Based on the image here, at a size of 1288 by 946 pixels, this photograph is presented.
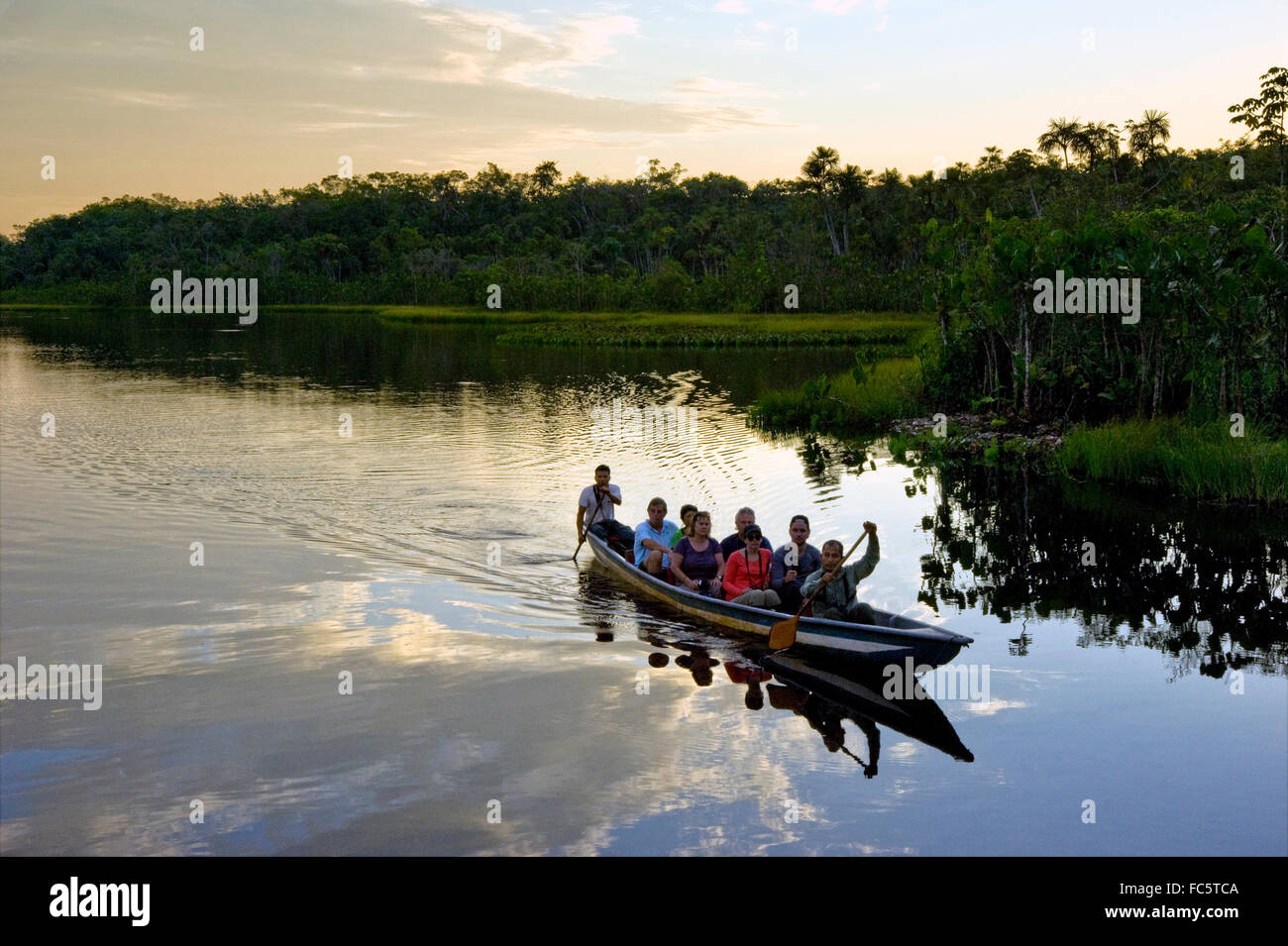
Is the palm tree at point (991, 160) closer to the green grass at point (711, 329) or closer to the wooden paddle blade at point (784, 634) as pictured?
the green grass at point (711, 329)

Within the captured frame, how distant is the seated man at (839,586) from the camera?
522 inches

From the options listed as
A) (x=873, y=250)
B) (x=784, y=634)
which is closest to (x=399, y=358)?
(x=873, y=250)

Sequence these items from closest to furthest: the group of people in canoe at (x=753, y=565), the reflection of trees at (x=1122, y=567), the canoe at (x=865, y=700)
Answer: the canoe at (x=865, y=700) < the group of people in canoe at (x=753, y=565) < the reflection of trees at (x=1122, y=567)

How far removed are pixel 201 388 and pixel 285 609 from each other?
106 ft

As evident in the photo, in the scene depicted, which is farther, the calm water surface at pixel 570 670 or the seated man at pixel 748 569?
the seated man at pixel 748 569

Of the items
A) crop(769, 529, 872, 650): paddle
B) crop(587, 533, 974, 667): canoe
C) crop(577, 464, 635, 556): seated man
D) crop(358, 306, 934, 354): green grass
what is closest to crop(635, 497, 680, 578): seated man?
crop(587, 533, 974, 667): canoe

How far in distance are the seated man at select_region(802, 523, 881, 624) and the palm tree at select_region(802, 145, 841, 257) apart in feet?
257

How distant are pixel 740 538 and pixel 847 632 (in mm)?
3399

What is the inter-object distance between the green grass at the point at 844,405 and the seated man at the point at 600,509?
14.5 m

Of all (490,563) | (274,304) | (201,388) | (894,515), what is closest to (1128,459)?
(894,515)

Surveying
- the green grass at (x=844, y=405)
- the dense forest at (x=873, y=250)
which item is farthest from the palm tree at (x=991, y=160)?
the green grass at (x=844, y=405)

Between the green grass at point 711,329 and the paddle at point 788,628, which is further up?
the green grass at point 711,329

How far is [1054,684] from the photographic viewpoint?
13.0 metres

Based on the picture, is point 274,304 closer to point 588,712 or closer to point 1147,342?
point 1147,342
